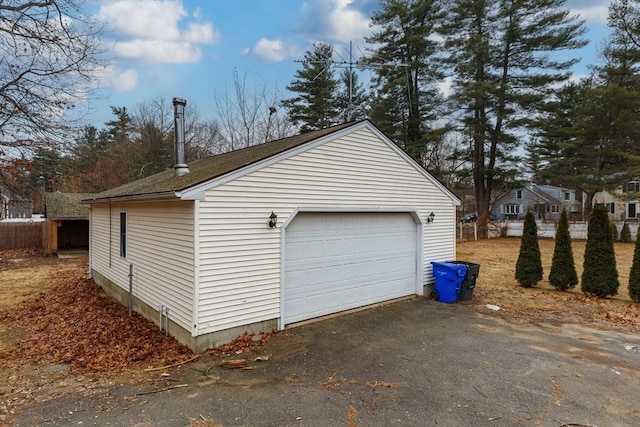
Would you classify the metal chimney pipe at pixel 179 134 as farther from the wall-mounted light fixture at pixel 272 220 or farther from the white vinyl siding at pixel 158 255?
the wall-mounted light fixture at pixel 272 220

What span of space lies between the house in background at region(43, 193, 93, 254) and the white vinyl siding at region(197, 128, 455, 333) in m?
14.3

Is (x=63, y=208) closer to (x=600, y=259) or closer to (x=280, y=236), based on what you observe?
(x=280, y=236)

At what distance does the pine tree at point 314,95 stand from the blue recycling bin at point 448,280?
17.8 metres

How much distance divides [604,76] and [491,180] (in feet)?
30.4

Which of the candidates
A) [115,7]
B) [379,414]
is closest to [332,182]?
[379,414]

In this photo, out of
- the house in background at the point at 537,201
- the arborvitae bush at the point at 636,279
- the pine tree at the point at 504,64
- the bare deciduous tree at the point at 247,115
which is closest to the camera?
the arborvitae bush at the point at 636,279

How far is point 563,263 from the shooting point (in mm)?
9258

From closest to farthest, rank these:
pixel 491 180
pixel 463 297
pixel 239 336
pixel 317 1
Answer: pixel 239 336 < pixel 463 297 < pixel 317 1 < pixel 491 180

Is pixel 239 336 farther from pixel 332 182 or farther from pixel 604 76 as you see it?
pixel 604 76

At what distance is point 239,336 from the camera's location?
18.3 ft

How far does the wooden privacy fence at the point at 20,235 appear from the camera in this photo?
18484 mm

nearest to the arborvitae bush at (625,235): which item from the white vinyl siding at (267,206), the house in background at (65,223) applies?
the white vinyl siding at (267,206)

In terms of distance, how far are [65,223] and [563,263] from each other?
885 inches

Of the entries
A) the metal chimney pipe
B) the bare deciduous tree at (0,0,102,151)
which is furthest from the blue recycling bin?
the bare deciduous tree at (0,0,102,151)
